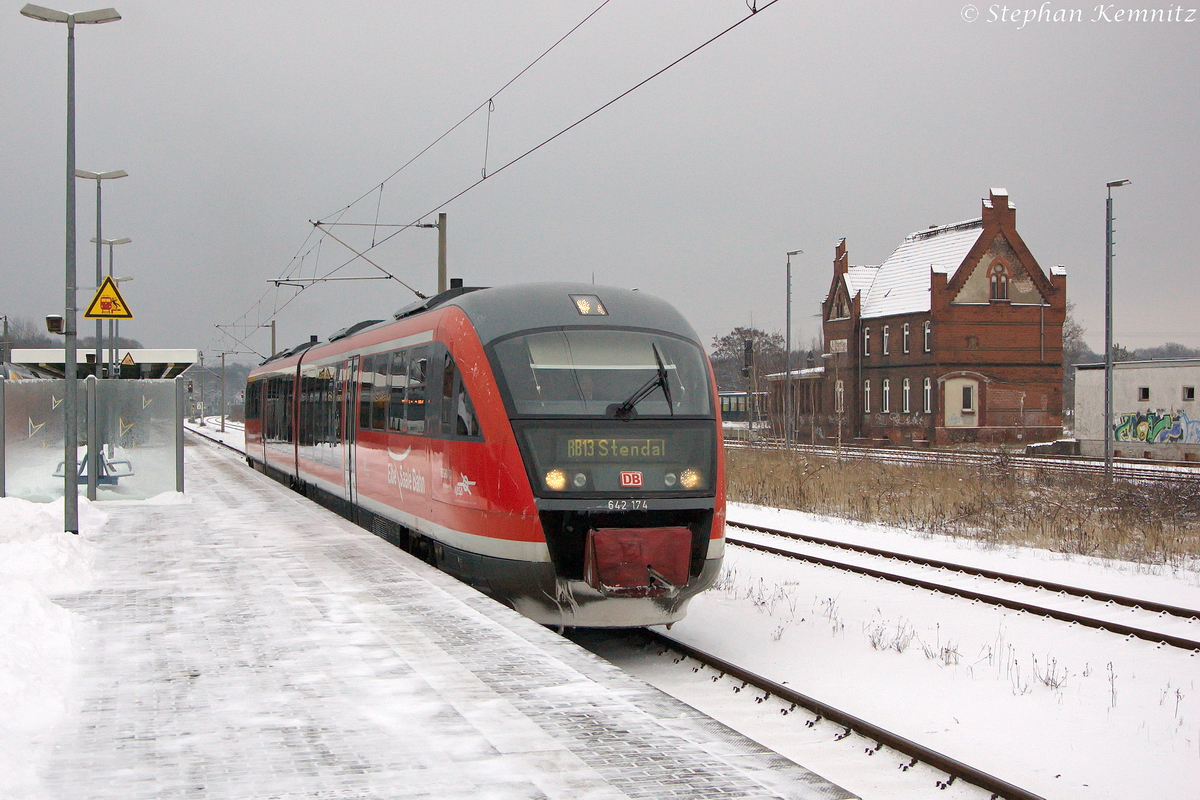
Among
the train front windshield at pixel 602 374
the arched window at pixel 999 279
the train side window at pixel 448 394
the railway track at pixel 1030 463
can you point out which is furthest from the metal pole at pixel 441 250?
the arched window at pixel 999 279

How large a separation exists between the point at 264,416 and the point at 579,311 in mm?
18835

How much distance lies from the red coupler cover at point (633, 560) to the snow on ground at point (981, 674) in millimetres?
1031

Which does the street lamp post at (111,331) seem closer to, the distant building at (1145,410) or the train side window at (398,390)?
the train side window at (398,390)

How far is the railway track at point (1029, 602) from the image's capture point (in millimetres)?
9734

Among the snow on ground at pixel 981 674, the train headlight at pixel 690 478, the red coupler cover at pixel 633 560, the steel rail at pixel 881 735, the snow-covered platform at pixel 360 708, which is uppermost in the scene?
the train headlight at pixel 690 478

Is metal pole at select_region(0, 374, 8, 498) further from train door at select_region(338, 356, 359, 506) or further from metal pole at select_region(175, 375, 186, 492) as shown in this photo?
train door at select_region(338, 356, 359, 506)

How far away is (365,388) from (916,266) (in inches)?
1754

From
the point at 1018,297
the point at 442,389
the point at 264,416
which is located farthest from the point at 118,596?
the point at 1018,297

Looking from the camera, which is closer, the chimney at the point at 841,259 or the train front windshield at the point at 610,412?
the train front windshield at the point at 610,412

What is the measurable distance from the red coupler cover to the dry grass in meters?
9.39

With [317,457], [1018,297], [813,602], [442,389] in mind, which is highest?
[1018,297]

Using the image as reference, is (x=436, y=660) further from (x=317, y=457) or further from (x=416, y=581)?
(x=317, y=457)

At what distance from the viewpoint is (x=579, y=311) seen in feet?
31.2

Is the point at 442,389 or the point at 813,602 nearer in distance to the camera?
the point at 442,389
